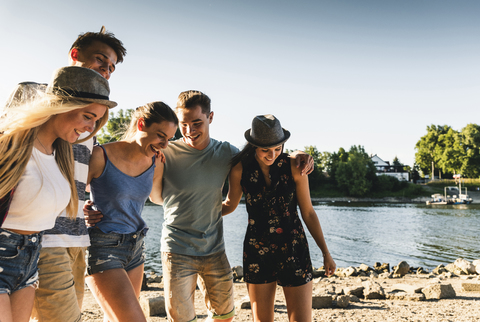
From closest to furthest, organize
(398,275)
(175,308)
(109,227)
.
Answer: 1. (109,227)
2. (175,308)
3. (398,275)

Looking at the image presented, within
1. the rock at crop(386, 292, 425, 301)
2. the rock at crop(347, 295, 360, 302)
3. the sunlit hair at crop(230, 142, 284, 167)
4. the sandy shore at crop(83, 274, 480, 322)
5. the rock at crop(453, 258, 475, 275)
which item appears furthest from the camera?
the rock at crop(453, 258, 475, 275)

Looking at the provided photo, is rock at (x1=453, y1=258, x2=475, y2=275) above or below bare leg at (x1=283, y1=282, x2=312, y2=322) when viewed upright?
below

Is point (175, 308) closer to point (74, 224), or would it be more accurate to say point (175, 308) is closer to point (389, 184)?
point (74, 224)

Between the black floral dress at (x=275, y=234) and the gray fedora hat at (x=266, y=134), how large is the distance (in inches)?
9.6

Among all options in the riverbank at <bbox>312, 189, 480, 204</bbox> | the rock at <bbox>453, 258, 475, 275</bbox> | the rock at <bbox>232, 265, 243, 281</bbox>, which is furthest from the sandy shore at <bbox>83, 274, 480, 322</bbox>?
the riverbank at <bbox>312, 189, 480, 204</bbox>

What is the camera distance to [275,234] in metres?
3.57

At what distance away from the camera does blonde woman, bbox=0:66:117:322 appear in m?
2.07

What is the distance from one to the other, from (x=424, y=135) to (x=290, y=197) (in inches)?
3670

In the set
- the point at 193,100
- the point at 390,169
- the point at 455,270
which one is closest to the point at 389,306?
the point at 193,100

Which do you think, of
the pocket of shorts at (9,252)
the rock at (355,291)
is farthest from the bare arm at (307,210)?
the rock at (355,291)

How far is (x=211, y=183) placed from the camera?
3754 mm

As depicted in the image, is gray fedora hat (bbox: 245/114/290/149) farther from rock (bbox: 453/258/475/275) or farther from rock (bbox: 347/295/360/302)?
rock (bbox: 453/258/475/275)

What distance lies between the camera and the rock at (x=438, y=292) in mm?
7366

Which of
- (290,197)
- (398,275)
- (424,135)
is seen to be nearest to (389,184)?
(424,135)
